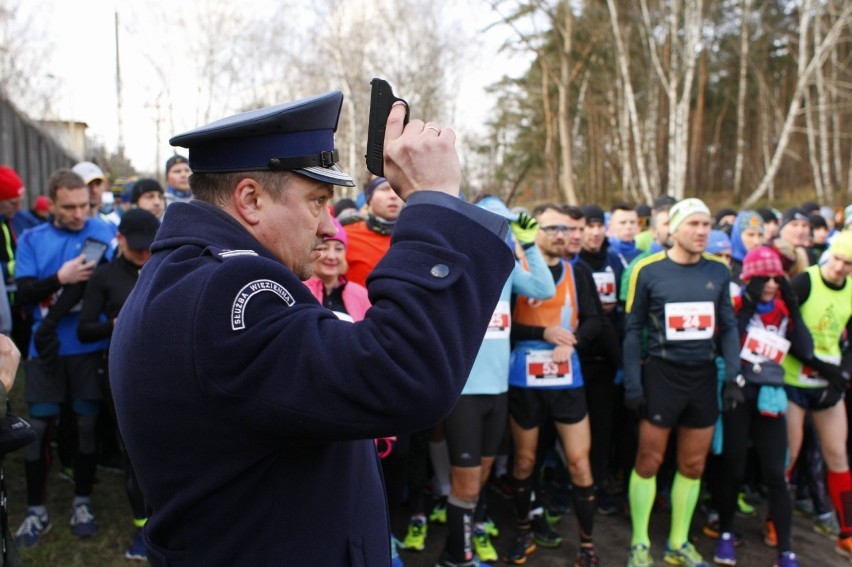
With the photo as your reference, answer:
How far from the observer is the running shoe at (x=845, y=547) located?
15.9 feet

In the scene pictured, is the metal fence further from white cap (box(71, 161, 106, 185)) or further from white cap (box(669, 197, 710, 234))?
white cap (box(669, 197, 710, 234))

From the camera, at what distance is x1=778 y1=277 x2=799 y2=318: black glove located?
191 inches

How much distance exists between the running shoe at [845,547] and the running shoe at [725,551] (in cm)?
77

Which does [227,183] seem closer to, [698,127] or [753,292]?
[753,292]

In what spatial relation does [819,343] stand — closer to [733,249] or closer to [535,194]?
[733,249]

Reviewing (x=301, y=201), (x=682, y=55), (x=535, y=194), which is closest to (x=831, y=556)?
(x=301, y=201)

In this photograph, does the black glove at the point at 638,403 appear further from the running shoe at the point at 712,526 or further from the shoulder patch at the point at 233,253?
the shoulder patch at the point at 233,253

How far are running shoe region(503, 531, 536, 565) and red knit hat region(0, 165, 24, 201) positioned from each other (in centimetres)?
493

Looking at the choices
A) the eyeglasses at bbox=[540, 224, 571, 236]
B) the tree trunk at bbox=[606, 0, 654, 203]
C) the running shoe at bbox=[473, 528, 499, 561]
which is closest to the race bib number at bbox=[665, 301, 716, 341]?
the eyeglasses at bbox=[540, 224, 571, 236]

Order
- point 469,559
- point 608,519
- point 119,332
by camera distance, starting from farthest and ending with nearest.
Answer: point 608,519, point 469,559, point 119,332

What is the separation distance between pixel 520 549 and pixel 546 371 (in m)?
1.21

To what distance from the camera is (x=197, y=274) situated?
3.97ft

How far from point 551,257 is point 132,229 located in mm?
2796

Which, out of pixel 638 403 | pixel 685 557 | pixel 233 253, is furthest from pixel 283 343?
pixel 685 557
